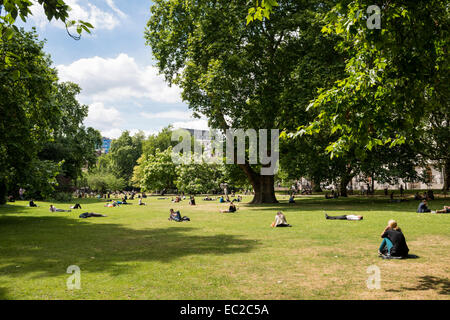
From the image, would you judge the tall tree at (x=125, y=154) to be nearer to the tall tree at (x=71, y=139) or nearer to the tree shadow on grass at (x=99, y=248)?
the tall tree at (x=71, y=139)

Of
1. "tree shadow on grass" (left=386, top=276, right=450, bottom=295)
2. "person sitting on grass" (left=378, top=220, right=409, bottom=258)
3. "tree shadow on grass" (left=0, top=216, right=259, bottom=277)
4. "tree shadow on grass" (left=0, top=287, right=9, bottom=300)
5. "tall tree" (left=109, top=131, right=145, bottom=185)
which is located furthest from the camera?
"tall tree" (left=109, top=131, right=145, bottom=185)

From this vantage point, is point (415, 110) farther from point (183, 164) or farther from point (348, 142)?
point (183, 164)

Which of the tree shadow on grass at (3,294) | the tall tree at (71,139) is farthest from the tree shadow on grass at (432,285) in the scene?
the tall tree at (71,139)

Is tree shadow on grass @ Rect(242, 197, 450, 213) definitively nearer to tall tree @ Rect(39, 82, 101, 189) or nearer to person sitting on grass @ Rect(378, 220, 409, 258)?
person sitting on grass @ Rect(378, 220, 409, 258)

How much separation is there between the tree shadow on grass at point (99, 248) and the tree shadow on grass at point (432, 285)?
5.34 m

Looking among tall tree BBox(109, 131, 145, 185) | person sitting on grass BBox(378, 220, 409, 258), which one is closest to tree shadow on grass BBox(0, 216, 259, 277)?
person sitting on grass BBox(378, 220, 409, 258)

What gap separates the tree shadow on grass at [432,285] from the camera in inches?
268

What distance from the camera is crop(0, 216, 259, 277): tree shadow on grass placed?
9.40 metres

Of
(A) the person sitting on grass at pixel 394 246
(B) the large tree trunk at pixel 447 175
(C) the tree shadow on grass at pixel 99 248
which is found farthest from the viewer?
(B) the large tree trunk at pixel 447 175

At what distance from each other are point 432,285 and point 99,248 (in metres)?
10.2

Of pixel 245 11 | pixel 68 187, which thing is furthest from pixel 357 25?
pixel 68 187

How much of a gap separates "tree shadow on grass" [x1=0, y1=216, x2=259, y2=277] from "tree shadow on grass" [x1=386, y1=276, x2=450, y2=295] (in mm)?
5337

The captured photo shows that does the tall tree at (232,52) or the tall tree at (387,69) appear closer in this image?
the tall tree at (387,69)

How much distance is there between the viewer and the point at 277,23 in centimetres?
3031
